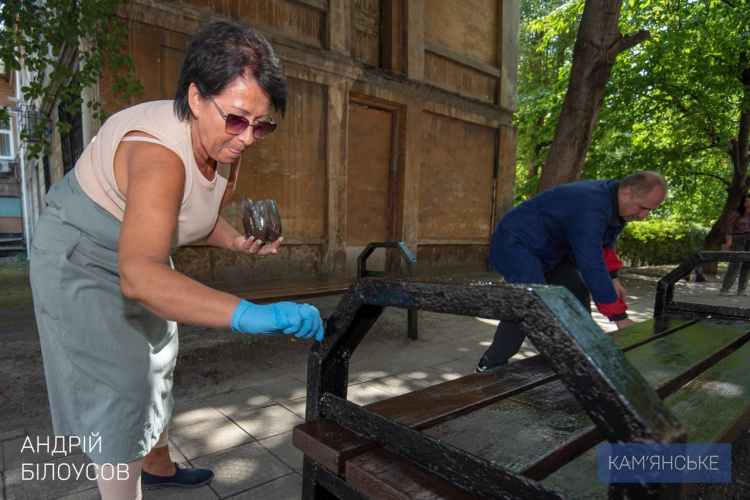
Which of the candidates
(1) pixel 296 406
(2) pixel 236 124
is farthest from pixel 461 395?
(1) pixel 296 406

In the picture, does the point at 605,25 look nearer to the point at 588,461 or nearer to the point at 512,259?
the point at 512,259

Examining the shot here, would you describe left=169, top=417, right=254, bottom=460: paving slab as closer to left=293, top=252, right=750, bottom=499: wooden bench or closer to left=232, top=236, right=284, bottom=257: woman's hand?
left=232, top=236, right=284, bottom=257: woman's hand

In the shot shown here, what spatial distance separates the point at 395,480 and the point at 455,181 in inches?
312

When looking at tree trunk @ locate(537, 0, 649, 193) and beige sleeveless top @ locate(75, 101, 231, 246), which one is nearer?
beige sleeveless top @ locate(75, 101, 231, 246)

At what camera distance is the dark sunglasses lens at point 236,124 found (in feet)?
4.51

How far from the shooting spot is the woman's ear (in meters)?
1.39

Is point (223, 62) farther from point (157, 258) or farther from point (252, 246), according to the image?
point (252, 246)

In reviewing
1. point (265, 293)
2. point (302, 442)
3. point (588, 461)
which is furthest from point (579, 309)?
point (265, 293)

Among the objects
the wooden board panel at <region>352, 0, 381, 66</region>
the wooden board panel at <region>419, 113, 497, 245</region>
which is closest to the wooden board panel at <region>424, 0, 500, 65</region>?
the wooden board panel at <region>352, 0, 381, 66</region>

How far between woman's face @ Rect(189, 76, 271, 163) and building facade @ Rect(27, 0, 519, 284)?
4.18 meters

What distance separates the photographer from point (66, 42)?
423cm

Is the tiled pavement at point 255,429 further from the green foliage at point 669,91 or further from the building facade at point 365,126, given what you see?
the green foliage at point 669,91

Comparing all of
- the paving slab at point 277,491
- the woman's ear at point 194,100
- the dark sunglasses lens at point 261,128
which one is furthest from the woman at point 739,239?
the woman's ear at point 194,100

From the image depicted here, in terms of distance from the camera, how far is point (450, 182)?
8422 millimetres
